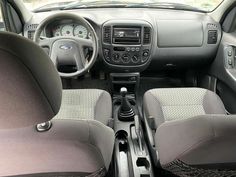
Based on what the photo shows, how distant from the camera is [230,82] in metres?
2.38

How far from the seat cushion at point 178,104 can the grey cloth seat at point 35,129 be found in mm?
751

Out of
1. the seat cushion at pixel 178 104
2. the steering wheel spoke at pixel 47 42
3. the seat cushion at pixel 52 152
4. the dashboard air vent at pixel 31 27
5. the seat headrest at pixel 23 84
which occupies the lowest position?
the seat cushion at pixel 178 104

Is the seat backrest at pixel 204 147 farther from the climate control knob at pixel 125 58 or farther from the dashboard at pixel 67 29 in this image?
the climate control knob at pixel 125 58

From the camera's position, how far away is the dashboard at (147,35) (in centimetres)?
237

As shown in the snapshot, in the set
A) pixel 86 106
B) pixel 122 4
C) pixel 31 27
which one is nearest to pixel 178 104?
pixel 86 106

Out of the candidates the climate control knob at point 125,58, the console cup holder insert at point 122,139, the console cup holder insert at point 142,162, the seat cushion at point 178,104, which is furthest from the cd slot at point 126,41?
the console cup holder insert at point 142,162

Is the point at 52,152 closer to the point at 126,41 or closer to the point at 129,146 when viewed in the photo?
the point at 129,146

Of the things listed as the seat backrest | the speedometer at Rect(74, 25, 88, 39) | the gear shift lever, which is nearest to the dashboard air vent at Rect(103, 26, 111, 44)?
the speedometer at Rect(74, 25, 88, 39)

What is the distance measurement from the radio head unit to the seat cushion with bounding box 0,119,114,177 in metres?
1.34

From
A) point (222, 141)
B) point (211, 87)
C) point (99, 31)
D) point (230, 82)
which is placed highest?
point (222, 141)

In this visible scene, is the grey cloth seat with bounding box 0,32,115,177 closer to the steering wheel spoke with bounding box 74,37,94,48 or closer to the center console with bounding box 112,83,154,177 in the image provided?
the center console with bounding box 112,83,154,177


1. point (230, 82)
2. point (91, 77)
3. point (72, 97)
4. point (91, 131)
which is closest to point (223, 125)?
point (91, 131)

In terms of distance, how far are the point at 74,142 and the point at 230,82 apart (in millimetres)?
1590

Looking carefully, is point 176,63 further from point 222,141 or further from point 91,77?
point 222,141
